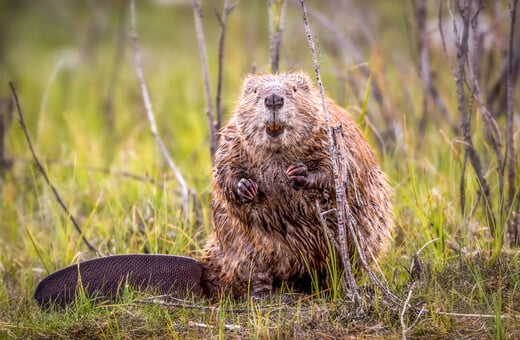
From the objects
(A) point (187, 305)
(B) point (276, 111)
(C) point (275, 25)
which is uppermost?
(C) point (275, 25)

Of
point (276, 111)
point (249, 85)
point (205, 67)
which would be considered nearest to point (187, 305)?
point (276, 111)

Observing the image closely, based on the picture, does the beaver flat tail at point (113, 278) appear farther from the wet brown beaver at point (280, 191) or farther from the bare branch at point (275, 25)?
the bare branch at point (275, 25)

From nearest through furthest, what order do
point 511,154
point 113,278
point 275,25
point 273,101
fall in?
point 273,101
point 113,278
point 511,154
point 275,25

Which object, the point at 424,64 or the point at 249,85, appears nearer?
the point at 249,85

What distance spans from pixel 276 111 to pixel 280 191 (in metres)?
0.32

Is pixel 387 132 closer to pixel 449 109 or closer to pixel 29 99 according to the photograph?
pixel 449 109

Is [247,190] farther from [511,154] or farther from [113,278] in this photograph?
[511,154]

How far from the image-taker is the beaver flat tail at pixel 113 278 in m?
2.74

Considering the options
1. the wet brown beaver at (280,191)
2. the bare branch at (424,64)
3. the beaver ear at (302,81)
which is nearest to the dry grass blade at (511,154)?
the wet brown beaver at (280,191)

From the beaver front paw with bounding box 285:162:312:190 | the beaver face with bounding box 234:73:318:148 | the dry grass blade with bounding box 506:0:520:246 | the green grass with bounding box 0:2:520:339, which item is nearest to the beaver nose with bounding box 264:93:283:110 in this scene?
the beaver face with bounding box 234:73:318:148

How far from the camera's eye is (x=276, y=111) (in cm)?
254

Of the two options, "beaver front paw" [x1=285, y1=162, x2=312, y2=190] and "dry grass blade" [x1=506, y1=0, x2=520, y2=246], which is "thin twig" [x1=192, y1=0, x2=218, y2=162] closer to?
"beaver front paw" [x1=285, y1=162, x2=312, y2=190]

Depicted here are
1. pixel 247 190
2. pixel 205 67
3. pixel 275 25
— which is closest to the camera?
pixel 247 190

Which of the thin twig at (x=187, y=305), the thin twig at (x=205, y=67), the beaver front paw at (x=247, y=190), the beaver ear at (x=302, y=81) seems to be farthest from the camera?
the thin twig at (x=205, y=67)
